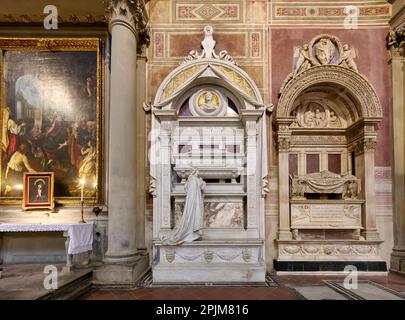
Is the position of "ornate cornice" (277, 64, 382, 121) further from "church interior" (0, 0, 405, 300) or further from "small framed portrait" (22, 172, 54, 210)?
"small framed portrait" (22, 172, 54, 210)

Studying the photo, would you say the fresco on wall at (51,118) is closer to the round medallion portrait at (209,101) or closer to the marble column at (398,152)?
the round medallion portrait at (209,101)

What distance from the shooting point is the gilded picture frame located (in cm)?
774

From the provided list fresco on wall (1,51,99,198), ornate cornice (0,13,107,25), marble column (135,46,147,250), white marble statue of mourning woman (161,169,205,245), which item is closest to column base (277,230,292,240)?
white marble statue of mourning woman (161,169,205,245)

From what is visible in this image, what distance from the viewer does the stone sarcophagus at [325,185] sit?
7516 mm

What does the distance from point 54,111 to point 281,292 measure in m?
6.35

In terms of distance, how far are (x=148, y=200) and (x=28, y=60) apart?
14.6ft

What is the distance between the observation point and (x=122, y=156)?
6168 millimetres

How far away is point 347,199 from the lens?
7.53m

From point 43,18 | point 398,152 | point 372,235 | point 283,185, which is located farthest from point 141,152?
point 398,152

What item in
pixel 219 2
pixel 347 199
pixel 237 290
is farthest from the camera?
pixel 219 2

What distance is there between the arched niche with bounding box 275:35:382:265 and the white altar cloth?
13.6 feet

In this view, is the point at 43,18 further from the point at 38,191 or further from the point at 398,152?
the point at 398,152

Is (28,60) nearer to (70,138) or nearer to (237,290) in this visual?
(70,138)

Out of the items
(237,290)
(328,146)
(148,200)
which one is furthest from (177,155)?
(328,146)
